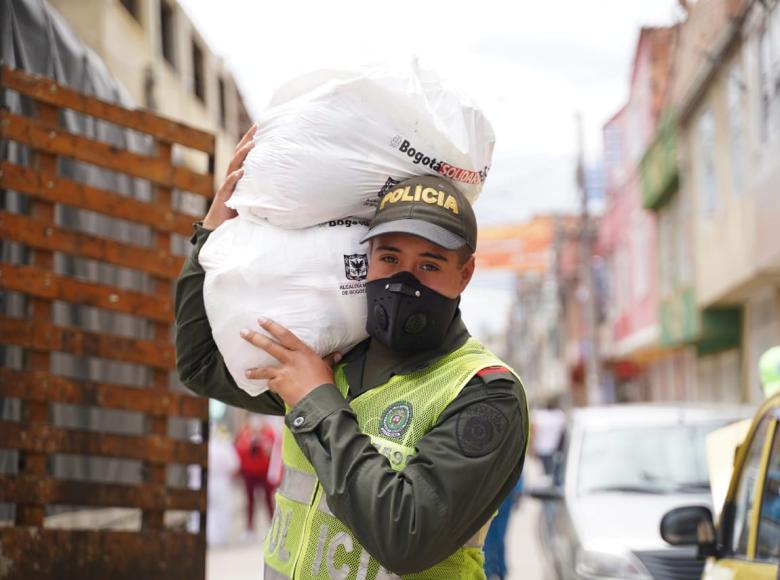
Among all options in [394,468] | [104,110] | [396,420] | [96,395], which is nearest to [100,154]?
[104,110]

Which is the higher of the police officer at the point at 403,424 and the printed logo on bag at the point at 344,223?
the printed logo on bag at the point at 344,223

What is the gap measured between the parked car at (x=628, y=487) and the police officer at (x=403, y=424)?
4.50 m

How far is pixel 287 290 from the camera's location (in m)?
2.71

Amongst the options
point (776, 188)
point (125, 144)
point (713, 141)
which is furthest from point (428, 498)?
point (713, 141)

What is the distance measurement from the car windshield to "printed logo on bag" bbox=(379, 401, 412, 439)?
5815 mm

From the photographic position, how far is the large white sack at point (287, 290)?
270 centimetres

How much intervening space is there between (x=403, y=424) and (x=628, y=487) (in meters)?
5.94

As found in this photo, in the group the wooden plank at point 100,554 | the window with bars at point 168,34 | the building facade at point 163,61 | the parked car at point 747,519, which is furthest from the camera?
the window with bars at point 168,34

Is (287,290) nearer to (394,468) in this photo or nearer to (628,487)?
(394,468)

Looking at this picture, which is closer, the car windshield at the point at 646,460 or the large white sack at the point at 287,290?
the large white sack at the point at 287,290

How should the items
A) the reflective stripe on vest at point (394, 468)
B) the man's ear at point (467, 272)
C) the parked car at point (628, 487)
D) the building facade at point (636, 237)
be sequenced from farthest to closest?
the building facade at point (636, 237) < the parked car at point (628, 487) < the man's ear at point (467, 272) < the reflective stripe on vest at point (394, 468)

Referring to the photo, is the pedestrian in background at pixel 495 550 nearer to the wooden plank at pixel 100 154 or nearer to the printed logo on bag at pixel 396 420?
the wooden plank at pixel 100 154

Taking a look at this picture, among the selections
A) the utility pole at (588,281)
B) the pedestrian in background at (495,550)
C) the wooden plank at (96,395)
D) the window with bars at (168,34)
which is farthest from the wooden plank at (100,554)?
the utility pole at (588,281)

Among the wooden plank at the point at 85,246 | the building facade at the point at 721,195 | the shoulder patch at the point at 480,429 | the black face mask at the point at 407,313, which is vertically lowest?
the shoulder patch at the point at 480,429
